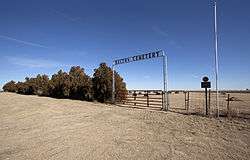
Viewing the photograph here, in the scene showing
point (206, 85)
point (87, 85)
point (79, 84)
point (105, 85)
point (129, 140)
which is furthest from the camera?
point (79, 84)

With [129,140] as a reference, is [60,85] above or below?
above

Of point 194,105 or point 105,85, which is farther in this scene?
point 105,85

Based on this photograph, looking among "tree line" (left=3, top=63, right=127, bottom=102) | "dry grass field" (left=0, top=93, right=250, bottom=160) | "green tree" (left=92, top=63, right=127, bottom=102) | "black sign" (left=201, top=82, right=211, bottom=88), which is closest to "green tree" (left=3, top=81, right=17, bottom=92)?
"tree line" (left=3, top=63, right=127, bottom=102)

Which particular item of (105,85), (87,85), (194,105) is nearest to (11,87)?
(87,85)

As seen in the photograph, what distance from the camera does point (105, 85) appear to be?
106 ft

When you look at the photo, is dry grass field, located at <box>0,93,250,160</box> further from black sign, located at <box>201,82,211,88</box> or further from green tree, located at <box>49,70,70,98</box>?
green tree, located at <box>49,70,70,98</box>

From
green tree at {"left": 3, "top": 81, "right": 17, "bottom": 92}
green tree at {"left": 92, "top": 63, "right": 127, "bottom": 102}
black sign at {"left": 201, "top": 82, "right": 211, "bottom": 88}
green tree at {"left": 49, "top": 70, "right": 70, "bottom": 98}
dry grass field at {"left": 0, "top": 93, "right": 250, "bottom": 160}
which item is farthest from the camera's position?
green tree at {"left": 3, "top": 81, "right": 17, "bottom": 92}

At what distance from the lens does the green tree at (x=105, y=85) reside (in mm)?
31364

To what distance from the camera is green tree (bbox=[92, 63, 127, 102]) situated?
31.4 meters

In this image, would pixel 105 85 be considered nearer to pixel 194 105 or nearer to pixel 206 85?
pixel 194 105

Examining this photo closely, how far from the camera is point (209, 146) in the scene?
926 cm

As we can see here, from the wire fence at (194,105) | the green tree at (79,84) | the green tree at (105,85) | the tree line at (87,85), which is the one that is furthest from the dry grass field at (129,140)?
the green tree at (79,84)

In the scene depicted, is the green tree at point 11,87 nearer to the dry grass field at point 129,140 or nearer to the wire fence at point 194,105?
the wire fence at point 194,105

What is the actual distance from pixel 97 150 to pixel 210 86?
1170cm
